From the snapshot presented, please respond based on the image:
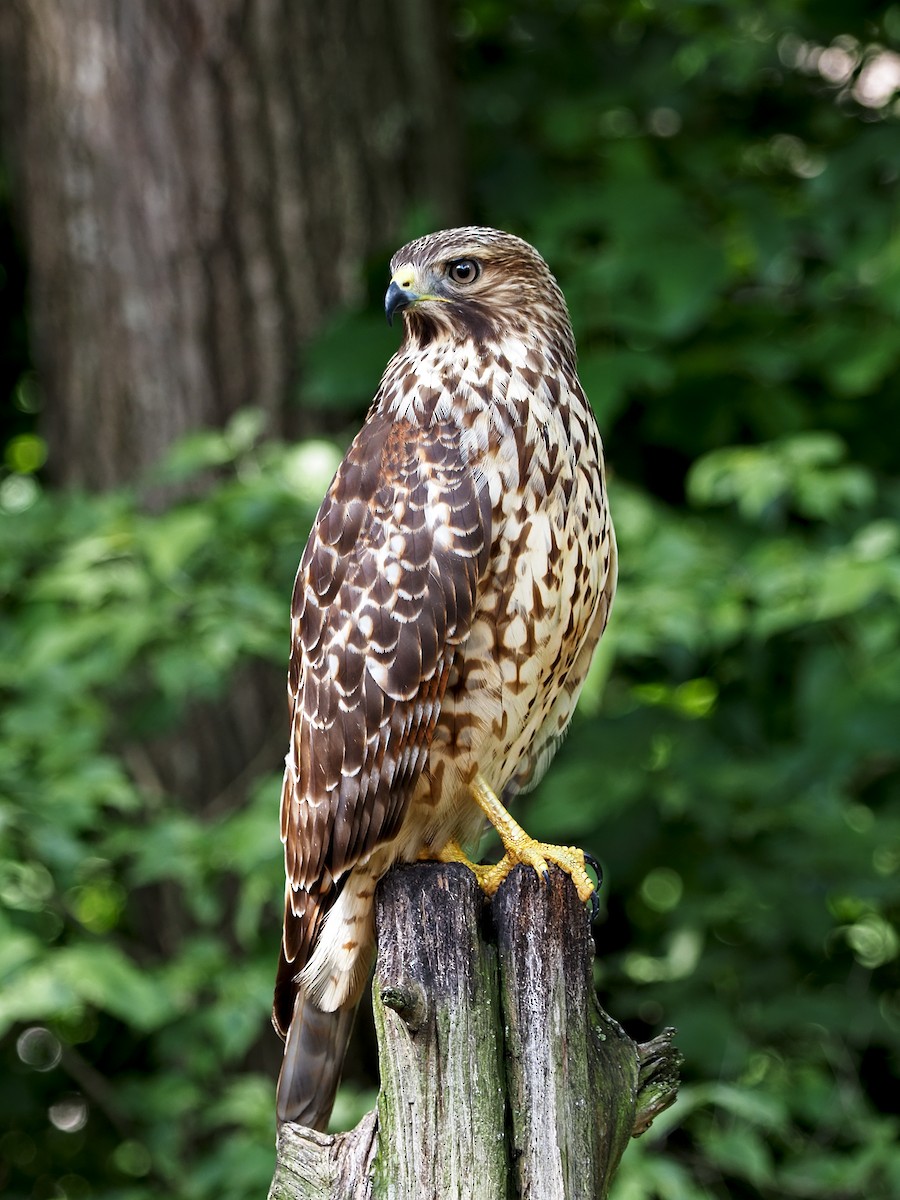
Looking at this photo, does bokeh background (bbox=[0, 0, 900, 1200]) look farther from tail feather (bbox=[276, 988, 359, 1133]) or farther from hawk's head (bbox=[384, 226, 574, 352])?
hawk's head (bbox=[384, 226, 574, 352])

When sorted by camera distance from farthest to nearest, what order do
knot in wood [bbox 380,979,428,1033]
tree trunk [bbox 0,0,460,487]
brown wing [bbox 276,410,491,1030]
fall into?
tree trunk [bbox 0,0,460,487] < brown wing [bbox 276,410,491,1030] < knot in wood [bbox 380,979,428,1033]

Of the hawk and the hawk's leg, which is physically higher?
the hawk

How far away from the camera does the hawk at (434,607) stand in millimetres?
Answer: 2648

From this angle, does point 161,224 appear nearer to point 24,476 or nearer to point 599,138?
point 24,476

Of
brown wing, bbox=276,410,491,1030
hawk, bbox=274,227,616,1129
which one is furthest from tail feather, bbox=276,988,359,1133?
brown wing, bbox=276,410,491,1030

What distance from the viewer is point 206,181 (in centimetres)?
464

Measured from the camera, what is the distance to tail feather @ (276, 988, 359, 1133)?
285 centimetres

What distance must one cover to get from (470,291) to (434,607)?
64cm

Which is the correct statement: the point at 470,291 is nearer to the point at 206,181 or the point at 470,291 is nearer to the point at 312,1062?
the point at 312,1062

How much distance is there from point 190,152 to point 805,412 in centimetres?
203

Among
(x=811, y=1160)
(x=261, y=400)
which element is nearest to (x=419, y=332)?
(x=261, y=400)

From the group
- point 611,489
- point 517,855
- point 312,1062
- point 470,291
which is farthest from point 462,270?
point 312,1062

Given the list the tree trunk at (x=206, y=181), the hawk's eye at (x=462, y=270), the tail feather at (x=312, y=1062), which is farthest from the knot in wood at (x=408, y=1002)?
the tree trunk at (x=206, y=181)

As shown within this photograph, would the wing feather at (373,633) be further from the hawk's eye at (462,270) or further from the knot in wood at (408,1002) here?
the knot in wood at (408,1002)
